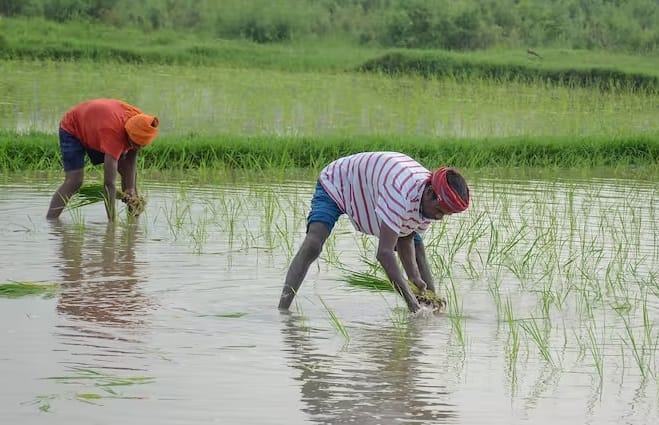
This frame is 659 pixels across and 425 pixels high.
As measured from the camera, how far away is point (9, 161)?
891 centimetres

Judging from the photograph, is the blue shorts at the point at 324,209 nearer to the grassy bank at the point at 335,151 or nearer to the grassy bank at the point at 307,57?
the grassy bank at the point at 335,151

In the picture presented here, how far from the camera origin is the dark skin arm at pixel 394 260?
173 inches

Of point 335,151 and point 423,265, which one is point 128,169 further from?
point 335,151

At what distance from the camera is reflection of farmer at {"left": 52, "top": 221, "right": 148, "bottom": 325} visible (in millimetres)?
4855

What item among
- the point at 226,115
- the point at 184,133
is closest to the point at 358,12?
the point at 226,115

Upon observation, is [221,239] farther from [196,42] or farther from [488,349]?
[196,42]

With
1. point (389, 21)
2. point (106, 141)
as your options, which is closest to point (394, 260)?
point (106, 141)

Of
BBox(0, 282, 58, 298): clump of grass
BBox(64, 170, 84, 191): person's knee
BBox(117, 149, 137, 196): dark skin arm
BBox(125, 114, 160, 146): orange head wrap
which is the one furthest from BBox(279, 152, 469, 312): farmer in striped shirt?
BBox(64, 170, 84, 191): person's knee

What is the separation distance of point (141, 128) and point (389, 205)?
104 inches

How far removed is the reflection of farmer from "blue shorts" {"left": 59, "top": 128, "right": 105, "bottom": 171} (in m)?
0.36

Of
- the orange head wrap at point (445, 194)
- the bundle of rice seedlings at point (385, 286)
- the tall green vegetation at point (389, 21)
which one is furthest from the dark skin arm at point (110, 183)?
the tall green vegetation at point (389, 21)

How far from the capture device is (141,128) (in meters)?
6.62

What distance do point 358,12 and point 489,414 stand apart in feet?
72.1

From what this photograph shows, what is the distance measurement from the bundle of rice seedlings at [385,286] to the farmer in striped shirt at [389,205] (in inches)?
1.5
